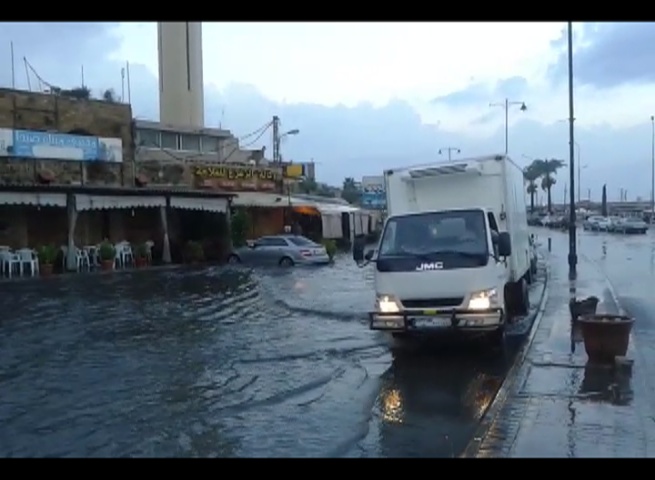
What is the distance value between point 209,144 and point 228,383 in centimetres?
4246

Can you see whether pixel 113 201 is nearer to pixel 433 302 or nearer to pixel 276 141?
pixel 433 302

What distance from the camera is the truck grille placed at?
38.1 ft

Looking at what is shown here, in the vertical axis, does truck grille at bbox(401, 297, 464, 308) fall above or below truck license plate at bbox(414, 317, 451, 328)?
above

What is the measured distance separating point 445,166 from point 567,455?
25.1 feet

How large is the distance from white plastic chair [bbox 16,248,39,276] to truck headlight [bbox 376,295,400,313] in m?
21.2

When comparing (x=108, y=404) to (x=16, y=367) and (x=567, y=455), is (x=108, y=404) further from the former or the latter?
(x=567, y=455)

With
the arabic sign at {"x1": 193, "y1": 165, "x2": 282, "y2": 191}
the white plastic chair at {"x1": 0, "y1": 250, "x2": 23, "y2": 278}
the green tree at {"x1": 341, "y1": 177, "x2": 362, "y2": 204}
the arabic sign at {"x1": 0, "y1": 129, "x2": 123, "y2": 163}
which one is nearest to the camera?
the white plastic chair at {"x1": 0, "y1": 250, "x2": 23, "y2": 278}

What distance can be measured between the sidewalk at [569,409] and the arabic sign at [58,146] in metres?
24.7

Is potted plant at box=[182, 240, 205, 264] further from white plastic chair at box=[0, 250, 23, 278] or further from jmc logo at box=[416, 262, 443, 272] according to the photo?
jmc logo at box=[416, 262, 443, 272]

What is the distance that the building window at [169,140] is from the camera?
159ft

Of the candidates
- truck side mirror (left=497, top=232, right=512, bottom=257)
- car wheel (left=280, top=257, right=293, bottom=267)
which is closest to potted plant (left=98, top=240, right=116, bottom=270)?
car wheel (left=280, top=257, right=293, bottom=267)

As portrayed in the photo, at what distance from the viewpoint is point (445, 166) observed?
13961mm

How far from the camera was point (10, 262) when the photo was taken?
2938 centimetres
